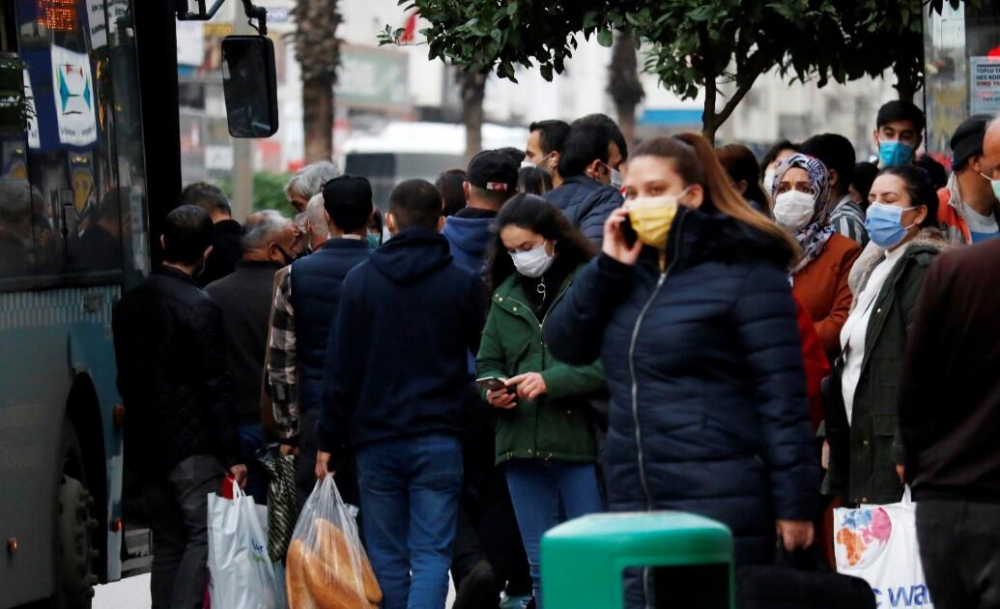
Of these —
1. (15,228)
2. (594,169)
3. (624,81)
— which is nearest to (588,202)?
(594,169)

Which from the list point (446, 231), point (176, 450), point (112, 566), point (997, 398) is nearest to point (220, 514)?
point (176, 450)

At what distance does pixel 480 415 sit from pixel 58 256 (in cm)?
190

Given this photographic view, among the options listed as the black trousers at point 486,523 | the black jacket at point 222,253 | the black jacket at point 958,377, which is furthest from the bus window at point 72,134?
the black jacket at point 958,377

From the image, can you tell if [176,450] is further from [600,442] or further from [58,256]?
[600,442]

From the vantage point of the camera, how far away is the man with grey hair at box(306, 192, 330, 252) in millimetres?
8992

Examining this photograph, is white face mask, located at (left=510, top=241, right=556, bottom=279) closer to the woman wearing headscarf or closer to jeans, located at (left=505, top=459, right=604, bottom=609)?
jeans, located at (left=505, top=459, right=604, bottom=609)

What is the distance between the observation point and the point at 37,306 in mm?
8062

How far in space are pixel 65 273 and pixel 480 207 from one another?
1781mm

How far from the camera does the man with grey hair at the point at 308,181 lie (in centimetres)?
1039

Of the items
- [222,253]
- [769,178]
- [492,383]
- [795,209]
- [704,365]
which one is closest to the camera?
[704,365]

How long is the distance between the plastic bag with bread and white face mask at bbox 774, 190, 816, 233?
208 centimetres

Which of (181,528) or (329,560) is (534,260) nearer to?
(329,560)

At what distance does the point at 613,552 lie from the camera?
15.2 ft

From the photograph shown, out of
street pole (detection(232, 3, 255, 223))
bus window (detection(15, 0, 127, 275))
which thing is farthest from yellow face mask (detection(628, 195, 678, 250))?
street pole (detection(232, 3, 255, 223))
